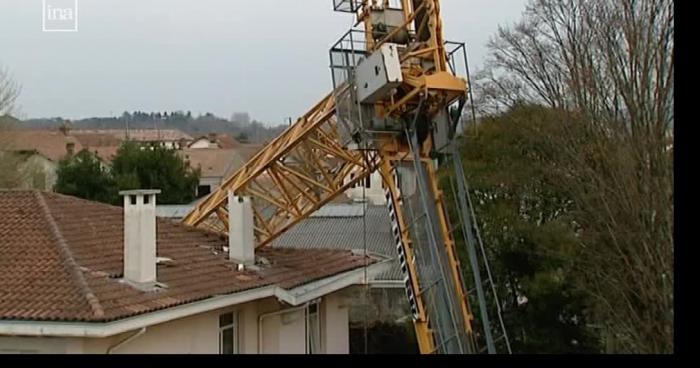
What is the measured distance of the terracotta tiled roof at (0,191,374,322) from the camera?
7.93 ft

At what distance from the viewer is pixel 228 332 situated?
289 cm

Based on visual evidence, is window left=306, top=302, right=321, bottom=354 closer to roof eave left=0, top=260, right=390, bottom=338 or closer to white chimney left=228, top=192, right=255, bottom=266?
roof eave left=0, top=260, right=390, bottom=338

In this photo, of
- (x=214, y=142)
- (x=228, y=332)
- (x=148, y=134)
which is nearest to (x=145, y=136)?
(x=148, y=134)

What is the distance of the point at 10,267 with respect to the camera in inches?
105

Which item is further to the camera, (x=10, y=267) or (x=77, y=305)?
(x=10, y=267)

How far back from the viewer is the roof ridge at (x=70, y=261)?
7.72 feet

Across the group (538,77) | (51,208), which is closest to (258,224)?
(51,208)

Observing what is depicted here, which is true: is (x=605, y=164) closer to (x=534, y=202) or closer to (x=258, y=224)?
(x=534, y=202)

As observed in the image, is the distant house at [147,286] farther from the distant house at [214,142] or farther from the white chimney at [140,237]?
the distant house at [214,142]

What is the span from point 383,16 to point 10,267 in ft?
5.62

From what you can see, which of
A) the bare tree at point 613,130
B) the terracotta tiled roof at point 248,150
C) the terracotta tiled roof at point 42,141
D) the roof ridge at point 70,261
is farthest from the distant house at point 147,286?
the bare tree at point 613,130

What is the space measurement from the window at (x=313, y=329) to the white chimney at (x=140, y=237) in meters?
0.73

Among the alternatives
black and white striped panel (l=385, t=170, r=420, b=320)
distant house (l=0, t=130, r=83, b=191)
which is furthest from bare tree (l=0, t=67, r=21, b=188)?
black and white striped panel (l=385, t=170, r=420, b=320)
